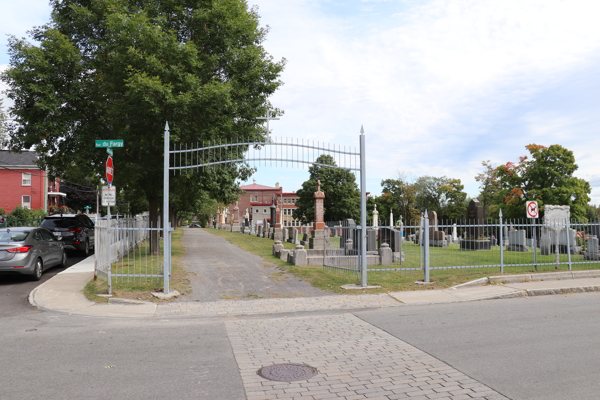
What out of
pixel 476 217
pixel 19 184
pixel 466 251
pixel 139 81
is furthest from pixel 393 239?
pixel 19 184

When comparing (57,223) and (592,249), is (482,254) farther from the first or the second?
(57,223)

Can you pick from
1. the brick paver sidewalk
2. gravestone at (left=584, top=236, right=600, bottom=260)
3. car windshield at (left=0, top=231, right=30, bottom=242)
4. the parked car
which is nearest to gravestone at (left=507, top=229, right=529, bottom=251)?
gravestone at (left=584, top=236, right=600, bottom=260)

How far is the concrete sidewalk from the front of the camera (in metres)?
8.83

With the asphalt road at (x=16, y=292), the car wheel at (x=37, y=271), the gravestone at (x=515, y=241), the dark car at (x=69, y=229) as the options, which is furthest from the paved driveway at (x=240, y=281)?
the gravestone at (x=515, y=241)

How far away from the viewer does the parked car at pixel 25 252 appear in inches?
452

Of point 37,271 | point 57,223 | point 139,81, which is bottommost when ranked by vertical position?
point 37,271

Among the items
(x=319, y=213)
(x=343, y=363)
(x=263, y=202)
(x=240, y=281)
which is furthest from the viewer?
(x=263, y=202)

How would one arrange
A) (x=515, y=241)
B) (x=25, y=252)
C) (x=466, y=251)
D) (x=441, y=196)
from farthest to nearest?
(x=441, y=196) < (x=515, y=241) < (x=466, y=251) < (x=25, y=252)

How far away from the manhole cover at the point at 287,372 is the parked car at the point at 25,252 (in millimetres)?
9555

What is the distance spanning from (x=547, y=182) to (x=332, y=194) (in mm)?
28217

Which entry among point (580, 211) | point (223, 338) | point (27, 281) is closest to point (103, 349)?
point (223, 338)

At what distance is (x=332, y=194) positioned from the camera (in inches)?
2436

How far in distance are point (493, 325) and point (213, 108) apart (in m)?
11.8

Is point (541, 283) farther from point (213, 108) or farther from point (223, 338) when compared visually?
point (213, 108)
